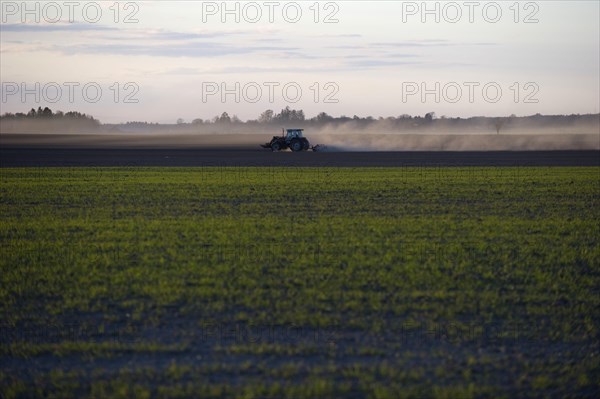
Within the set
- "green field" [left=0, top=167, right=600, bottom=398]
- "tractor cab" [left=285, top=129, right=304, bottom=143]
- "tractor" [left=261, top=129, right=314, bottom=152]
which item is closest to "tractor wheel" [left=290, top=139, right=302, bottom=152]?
"tractor" [left=261, top=129, right=314, bottom=152]

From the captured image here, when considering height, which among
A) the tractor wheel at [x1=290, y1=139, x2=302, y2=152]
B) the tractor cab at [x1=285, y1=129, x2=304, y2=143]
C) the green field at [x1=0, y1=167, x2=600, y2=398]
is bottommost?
the green field at [x1=0, y1=167, x2=600, y2=398]

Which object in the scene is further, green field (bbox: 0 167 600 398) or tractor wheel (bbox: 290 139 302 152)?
tractor wheel (bbox: 290 139 302 152)

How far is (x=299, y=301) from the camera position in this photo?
10.5 meters

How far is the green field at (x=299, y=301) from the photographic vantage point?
7.66 m

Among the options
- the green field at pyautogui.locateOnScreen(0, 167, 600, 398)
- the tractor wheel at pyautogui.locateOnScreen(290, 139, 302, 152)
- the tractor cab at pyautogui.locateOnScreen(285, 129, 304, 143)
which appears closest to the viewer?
the green field at pyautogui.locateOnScreen(0, 167, 600, 398)

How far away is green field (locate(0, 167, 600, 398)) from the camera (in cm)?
766

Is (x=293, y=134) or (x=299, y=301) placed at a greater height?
(x=293, y=134)

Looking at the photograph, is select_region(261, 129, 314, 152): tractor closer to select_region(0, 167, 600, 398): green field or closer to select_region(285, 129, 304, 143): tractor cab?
select_region(285, 129, 304, 143): tractor cab

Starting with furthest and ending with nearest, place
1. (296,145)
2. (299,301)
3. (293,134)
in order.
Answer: (293,134)
(296,145)
(299,301)

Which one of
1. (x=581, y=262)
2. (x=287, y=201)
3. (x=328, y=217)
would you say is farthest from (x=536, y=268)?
(x=287, y=201)

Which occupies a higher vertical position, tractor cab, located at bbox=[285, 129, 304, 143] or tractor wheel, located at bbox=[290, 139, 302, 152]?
tractor cab, located at bbox=[285, 129, 304, 143]

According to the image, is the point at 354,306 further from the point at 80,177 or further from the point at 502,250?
the point at 80,177

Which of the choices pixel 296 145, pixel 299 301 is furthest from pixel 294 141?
pixel 299 301

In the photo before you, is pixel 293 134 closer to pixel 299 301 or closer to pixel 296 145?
pixel 296 145
